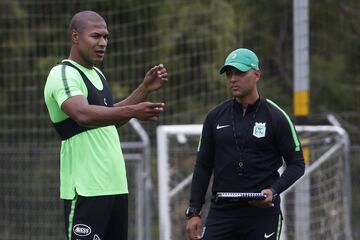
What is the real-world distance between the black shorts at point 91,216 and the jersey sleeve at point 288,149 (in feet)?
3.50

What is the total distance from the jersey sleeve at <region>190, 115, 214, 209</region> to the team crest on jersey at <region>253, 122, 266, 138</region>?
0.32 meters

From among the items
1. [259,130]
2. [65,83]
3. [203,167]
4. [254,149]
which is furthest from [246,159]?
[65,83]

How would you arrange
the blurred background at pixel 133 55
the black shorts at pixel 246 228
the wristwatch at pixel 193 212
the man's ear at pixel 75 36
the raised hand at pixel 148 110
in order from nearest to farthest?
the raised hand at pixel 148 110 < the man's ear at pixel 75 36 < the black shorts at pixel 246 228 < the wristwatch at pixel 193 212 < the blurred background at pixel 133 55

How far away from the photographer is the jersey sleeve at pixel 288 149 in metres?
6.14

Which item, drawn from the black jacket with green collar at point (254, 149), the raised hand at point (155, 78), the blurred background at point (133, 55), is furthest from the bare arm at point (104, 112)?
the blurred background at point (133, 55)

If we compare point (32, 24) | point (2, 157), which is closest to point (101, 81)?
point (2, 157)

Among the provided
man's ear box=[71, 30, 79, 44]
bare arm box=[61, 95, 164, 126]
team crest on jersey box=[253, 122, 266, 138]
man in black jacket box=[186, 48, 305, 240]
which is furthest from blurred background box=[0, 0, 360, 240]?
bare arm box=[61, 95, 164, 126]

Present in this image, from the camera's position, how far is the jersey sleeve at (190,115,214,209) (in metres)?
6.31

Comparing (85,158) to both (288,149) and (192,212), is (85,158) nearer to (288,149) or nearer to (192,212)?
(192,212)

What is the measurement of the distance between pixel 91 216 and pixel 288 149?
52.9 inches

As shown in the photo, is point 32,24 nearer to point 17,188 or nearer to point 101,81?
point 17,188

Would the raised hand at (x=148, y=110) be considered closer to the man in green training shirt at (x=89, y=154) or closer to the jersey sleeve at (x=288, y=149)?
the man in green training shirt at (x=89, y=154)

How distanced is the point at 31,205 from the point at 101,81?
5.60m

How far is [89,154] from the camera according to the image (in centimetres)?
561
